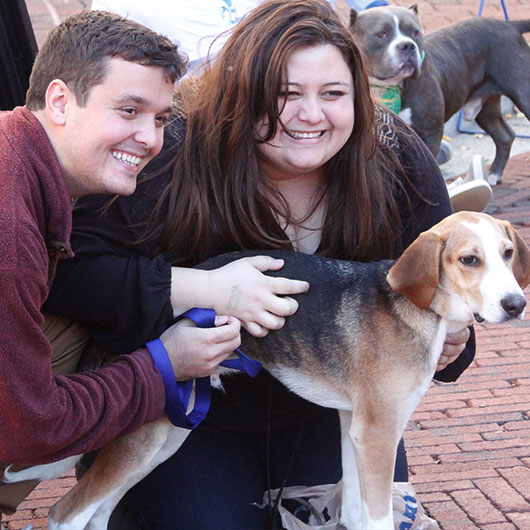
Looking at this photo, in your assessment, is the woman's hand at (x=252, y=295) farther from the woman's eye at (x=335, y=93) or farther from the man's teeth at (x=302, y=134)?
the woman's eye at (x=335, y=93)

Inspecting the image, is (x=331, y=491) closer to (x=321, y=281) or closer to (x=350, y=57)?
(x=321, y=281)

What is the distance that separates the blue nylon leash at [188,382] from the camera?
2785 millimetres

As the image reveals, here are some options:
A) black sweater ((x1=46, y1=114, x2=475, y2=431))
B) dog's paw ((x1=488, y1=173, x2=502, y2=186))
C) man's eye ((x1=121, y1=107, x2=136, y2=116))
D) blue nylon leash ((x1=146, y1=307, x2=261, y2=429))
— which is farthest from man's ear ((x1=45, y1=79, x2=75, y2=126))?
dog's paw ((x1=488, y1=173, x2=502, y2=186))

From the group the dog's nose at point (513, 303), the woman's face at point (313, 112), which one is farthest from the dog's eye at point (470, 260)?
the woman's face at point (313, 112)

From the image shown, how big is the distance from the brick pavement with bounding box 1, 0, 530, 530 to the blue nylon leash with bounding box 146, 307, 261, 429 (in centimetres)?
128

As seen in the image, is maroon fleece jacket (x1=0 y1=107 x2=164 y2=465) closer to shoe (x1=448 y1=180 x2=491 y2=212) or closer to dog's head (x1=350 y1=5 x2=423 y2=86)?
shoe (x1=448 y1=180 x2=491 y2=212)

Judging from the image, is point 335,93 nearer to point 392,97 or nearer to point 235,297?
point 235,297

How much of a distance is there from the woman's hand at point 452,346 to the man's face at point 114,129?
1.29 metres

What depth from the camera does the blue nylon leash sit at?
2785 mm

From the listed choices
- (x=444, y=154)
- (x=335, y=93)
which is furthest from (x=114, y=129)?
(x=444, y=154)

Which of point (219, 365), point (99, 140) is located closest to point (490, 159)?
point (219, 365)

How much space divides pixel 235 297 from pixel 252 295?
6cm

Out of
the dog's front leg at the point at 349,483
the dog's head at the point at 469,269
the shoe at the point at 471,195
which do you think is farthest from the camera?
the shoe at the point at 471,195

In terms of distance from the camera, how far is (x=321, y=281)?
120 inches
